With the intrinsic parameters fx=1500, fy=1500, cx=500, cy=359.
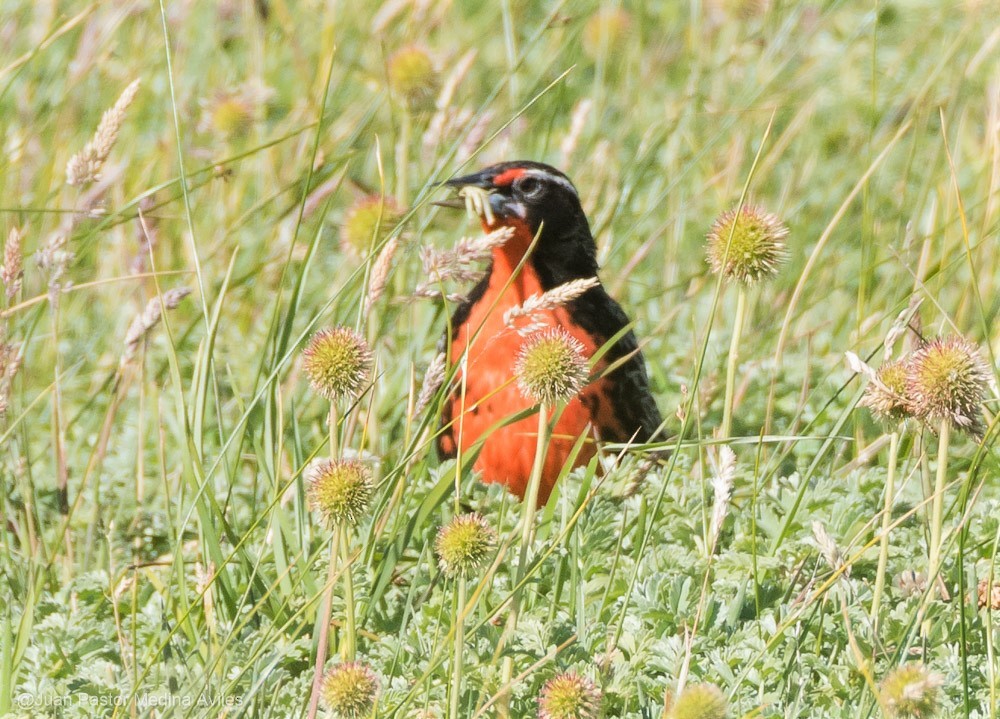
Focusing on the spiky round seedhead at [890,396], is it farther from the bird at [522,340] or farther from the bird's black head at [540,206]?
the bird's black head at [540,206]

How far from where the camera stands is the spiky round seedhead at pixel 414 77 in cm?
471

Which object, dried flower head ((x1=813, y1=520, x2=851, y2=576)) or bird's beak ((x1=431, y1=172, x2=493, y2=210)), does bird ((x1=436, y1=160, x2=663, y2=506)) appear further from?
dried flower head ((x1=813, y1=520, x2=851, y2=576))

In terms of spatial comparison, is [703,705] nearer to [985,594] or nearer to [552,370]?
[552,370]

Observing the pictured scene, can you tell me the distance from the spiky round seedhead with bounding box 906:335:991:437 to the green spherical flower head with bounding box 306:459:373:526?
853 millimetres

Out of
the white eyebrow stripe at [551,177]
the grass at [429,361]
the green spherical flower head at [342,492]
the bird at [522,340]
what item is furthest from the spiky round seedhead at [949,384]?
the white eyebrow stripe at [551,177]

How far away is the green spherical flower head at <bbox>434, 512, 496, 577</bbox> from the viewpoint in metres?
2.26

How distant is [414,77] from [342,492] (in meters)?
2.70

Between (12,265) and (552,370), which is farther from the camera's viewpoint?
(12,265)

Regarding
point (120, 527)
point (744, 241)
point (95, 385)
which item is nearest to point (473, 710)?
point (744, 241)

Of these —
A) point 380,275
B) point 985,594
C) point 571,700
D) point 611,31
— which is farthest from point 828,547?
point 611,31

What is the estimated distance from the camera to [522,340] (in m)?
3.70

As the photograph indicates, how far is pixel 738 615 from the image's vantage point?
2.72m

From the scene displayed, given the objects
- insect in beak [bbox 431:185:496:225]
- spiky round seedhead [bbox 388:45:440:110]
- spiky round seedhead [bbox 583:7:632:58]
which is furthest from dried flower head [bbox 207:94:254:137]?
spiky round seedhead [bbox 583:7:632:58]

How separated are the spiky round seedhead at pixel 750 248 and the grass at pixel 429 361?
16 cm
